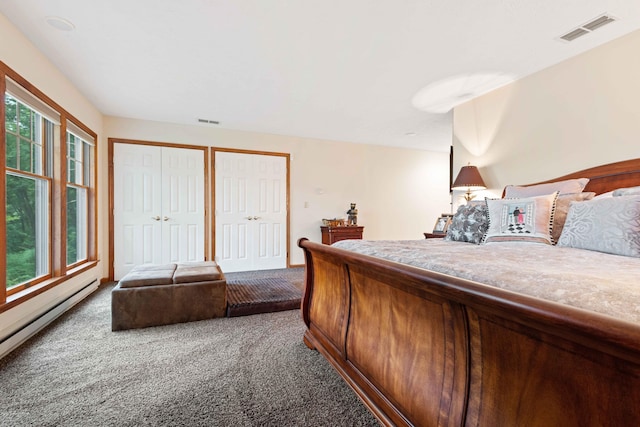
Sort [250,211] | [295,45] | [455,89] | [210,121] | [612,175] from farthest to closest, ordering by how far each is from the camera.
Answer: [250,211] → [210,121] → [455,89] → [295,45] → [612,175]

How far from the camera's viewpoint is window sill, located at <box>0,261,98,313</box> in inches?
85.1

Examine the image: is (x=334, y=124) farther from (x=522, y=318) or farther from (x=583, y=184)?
(x=522, y=318)

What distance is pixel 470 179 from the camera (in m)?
3.34

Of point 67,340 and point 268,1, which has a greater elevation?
point 268,1

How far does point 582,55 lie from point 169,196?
5.08m

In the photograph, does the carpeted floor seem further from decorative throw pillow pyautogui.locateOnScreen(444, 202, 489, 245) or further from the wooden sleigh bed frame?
decorative throw pillow pyautogui.locateOnScreen(444, 202, 489, 245)

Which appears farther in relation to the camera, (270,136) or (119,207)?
(270,136)

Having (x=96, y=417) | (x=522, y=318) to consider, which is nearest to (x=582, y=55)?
(x=522, y=318)

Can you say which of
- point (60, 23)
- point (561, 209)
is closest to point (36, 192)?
point (60, 23)

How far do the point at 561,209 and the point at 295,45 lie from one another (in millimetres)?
2382

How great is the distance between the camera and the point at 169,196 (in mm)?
4594

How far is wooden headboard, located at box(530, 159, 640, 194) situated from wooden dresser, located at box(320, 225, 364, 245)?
3.23 m

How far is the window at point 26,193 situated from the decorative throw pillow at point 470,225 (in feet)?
11.4

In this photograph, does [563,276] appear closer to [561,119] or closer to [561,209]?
[561,209]
